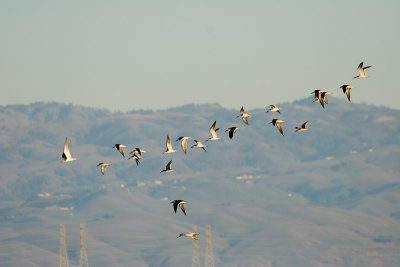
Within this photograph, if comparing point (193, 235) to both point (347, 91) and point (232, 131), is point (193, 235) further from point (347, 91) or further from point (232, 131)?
point (347, 91)

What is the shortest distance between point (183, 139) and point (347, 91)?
16999 millimetres

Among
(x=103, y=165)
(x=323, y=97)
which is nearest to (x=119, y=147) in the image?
(x=103, y=165)

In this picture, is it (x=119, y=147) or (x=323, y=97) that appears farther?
(x=119, y=147)

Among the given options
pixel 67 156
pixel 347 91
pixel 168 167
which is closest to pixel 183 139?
pixel 168 167

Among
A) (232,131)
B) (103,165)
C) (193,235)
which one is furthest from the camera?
(103,165)

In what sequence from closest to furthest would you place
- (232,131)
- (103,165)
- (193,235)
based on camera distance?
(193,235) → (232,131) → (103,165)

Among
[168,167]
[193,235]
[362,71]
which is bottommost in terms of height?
[193,235]

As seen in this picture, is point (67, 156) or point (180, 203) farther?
point (67, 156)

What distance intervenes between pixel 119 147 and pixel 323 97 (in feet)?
61.2

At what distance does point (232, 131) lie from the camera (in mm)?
84688

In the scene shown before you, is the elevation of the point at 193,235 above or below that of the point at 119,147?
below

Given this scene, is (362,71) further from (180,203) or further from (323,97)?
(180,203)

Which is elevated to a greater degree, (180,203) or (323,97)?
(323,97)

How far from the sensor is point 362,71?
85.4 metres
